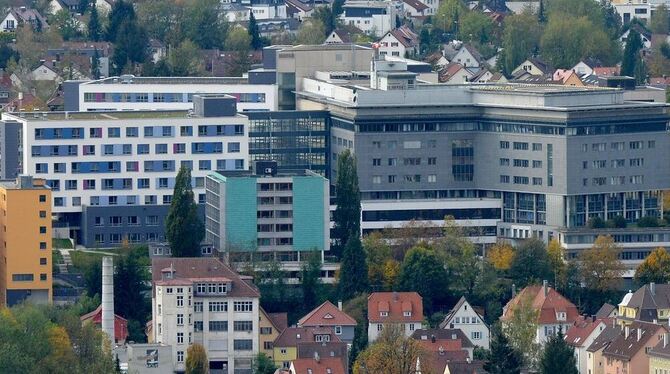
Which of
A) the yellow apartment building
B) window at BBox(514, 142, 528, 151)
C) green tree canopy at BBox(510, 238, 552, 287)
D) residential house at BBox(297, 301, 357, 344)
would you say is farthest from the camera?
window at BBox(514, 142, 528, 151)

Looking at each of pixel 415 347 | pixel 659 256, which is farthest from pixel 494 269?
pixel 415 347

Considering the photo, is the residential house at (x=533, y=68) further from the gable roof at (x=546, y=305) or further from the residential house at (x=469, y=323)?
the residential house at (x=469, y=323)

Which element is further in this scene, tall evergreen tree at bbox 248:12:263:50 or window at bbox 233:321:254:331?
tall evergreen tree at bbox 248:12:263:50

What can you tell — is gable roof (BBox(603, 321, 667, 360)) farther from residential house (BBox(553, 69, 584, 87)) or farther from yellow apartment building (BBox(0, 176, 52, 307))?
residential house (BBox(553, 69, 584, 87))

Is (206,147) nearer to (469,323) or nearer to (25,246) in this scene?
(25,246)

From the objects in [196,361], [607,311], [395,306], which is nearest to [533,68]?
[607,311]

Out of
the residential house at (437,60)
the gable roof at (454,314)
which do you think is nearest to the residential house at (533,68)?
the residential house at (437,60)

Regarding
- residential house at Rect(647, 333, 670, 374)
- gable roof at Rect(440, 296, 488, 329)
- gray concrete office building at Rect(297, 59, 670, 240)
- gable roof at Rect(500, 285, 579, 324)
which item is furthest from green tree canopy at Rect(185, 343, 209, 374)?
gray concrete office building at Rect(297, 59, 670, 240)

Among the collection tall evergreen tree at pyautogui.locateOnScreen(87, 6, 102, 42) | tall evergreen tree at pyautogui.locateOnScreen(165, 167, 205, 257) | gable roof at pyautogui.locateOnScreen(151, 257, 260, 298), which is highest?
tall evergreen tree at pyautogui.locateOnScreen(87, 6, 102, 42)
